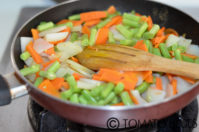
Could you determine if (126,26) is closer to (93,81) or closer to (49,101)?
(93,81)

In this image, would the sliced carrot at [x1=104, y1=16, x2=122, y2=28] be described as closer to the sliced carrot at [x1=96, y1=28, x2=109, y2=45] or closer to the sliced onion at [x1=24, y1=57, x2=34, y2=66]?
the sliced carrot at [x1=96, y1=28, x2=109, y2=45]

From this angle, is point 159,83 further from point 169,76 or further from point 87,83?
point 87,83

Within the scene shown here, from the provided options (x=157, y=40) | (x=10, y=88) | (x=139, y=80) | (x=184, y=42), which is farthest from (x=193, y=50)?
(x=10, y=88)

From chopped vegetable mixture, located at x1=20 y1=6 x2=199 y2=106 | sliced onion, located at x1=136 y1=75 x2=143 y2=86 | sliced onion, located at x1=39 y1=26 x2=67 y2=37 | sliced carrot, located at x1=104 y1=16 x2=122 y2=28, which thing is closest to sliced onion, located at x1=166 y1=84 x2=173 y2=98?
chopped vegetable mixture, located at x1=20 y1=6 x2=199 y2=106

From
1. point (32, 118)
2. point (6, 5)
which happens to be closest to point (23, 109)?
point (32, 118)

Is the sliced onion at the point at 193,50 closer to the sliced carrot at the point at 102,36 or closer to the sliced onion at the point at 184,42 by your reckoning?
the sliced onion at the point at 184,42
